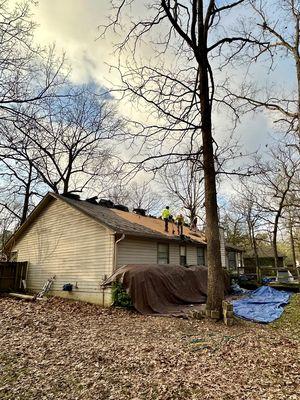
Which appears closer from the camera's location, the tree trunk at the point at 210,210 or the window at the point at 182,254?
the tree trunk at the point at 210,210

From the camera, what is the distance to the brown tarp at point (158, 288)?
36.9ft

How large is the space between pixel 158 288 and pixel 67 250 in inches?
220

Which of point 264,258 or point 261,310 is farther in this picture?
point 264,258

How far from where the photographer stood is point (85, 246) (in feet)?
46.4

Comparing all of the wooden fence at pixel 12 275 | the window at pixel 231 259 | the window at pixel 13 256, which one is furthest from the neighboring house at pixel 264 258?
the wooden fence at pixel 12 275

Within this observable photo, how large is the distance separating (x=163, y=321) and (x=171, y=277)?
3.75 m

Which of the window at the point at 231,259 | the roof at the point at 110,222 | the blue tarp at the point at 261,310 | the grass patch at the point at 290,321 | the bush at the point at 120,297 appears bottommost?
the grass patch at the point at 290,321

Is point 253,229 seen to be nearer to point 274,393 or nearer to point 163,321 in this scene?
point 163,321

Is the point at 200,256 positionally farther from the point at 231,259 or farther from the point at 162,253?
the point at 231,259

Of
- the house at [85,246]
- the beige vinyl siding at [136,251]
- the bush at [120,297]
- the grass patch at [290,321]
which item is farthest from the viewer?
the beige vinyl siding at [136,251]

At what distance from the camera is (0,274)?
16.5 m

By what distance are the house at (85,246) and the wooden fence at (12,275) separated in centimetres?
47

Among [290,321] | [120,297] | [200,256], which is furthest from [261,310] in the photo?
[200,256]

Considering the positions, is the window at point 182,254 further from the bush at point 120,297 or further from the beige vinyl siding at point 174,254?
the bush at point 120,297
